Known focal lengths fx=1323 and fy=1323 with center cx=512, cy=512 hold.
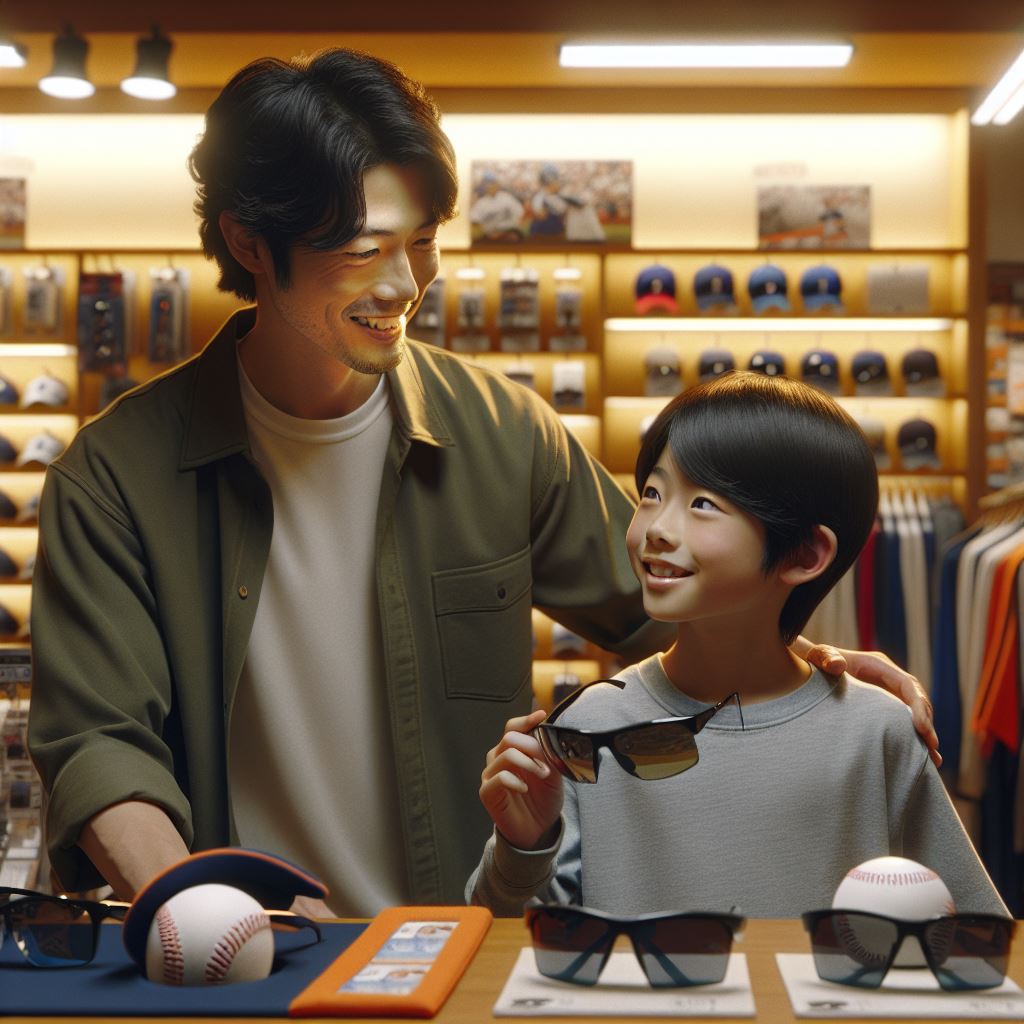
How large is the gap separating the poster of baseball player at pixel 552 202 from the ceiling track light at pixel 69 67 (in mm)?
1654

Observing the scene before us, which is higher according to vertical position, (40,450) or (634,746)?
(40,450)

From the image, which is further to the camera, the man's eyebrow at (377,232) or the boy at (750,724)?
the man's eyebrow at (377,232)

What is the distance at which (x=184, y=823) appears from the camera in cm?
130

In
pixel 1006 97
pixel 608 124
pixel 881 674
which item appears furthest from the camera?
pixel 608 124

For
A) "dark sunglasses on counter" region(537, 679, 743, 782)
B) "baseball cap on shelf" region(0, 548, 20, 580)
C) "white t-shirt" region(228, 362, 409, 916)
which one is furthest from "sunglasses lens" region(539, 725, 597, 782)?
"baseball cap on shelf" region(0, 548, 20, 580)

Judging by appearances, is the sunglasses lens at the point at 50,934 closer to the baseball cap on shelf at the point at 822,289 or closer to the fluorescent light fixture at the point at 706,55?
the fluorescent light fixture at the point at 706,55

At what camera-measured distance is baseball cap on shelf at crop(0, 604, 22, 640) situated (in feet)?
18.4

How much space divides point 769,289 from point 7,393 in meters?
3.33

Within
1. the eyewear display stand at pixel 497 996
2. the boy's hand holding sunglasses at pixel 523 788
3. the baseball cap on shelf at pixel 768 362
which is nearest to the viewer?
the eyewear display stand at pixel 497 996

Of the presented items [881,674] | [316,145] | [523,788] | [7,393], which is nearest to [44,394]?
[7,393]

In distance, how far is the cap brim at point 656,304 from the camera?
18.5 ft

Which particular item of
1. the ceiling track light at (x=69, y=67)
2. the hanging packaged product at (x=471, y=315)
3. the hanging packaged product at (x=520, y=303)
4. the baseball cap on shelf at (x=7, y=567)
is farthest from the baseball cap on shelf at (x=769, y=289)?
the baseball cap on shelf at (x=7, y=567)

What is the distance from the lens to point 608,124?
5934 millimetres

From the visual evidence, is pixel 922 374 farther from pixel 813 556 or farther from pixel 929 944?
pixel 929 944
